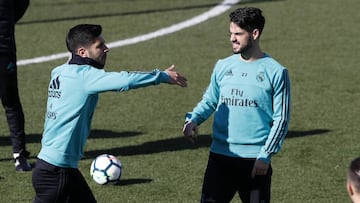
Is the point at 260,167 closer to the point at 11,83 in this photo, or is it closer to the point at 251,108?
the point at 251,108

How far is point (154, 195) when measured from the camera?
36.7 ft

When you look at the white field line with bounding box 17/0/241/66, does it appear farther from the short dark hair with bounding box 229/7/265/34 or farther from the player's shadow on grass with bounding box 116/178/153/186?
the short dark hair with bounding box 229/7/265/34

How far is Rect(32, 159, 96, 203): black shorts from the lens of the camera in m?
8.34

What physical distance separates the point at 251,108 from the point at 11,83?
4.64m

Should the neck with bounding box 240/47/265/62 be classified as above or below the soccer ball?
above

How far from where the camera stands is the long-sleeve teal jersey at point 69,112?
8273 mm

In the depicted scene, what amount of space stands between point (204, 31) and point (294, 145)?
25.9ft

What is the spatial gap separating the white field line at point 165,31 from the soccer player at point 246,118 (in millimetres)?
10304

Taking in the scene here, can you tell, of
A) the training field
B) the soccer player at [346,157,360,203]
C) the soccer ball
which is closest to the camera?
the soccer player at [346,157,360,203]

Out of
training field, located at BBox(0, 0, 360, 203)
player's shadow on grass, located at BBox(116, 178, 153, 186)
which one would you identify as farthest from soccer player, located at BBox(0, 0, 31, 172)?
player's shadow on grass, located at BBox(116, 178, 153, 186)

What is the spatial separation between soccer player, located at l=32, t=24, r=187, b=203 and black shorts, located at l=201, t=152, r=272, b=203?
92 centimetres

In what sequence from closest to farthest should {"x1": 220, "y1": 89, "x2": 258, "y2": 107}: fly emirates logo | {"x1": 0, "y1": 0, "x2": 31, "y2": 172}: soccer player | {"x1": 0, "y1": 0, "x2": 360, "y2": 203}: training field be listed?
{"x1": 220, "y1": 89, "x2": 258, "y2": 107}: fly emirates logo, {"x1": 0, "y1": 0, "x2": 360, "y2": 203}: training field, {"x1": 0, "y1": 0, "x2": 31, "y2": 172}: soccer player

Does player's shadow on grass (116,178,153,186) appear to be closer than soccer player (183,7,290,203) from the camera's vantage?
No

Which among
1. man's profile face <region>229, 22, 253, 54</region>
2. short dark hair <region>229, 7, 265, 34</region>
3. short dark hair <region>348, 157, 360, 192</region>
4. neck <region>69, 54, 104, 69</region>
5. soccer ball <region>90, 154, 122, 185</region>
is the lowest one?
soccer ball <region>90, 154, 122, 185</region>
